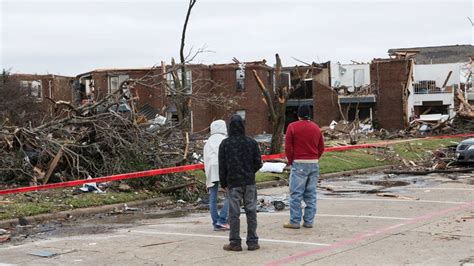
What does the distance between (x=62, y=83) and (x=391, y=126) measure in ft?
89.4

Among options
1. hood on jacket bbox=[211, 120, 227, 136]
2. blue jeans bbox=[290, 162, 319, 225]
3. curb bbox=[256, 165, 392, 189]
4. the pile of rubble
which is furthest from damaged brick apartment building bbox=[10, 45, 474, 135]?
blue jeans bbox=[290, 162, 319, 225]

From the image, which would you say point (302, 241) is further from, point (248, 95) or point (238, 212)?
point (248, 95)

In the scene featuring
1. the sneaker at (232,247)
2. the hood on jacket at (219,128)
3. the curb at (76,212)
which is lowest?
the curb at (76,212)

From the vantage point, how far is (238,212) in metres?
8.02

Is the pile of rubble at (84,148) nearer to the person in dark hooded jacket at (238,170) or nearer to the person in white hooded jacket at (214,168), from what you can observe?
the person in white hooded jacket at (214,168)

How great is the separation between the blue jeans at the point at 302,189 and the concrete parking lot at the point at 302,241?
0.24 meters

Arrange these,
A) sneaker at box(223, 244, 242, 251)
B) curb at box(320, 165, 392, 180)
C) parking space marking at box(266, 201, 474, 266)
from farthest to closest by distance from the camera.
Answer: curb at box(320, 165, 392, 180)
sneaker at box(223, 244, 242, 251)
parking space marking at box(266, 201, 474, 266)

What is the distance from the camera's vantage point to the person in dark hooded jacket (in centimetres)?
805

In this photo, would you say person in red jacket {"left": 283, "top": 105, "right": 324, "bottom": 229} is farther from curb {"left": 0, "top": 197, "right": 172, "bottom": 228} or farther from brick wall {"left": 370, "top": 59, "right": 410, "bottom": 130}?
brick wall {"left": 370, "top": 59, "right": 410, "bottom": 130}

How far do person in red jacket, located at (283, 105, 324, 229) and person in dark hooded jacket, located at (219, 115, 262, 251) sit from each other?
127 centimetres

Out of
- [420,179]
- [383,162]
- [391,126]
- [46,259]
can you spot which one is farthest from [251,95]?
[46,259]

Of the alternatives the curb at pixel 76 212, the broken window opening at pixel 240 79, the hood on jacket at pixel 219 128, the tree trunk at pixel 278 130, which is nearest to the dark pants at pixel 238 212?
the hood on jacket at pixel 219 128

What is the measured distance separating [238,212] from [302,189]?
5.50 feet

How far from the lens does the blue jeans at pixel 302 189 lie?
367 inches
